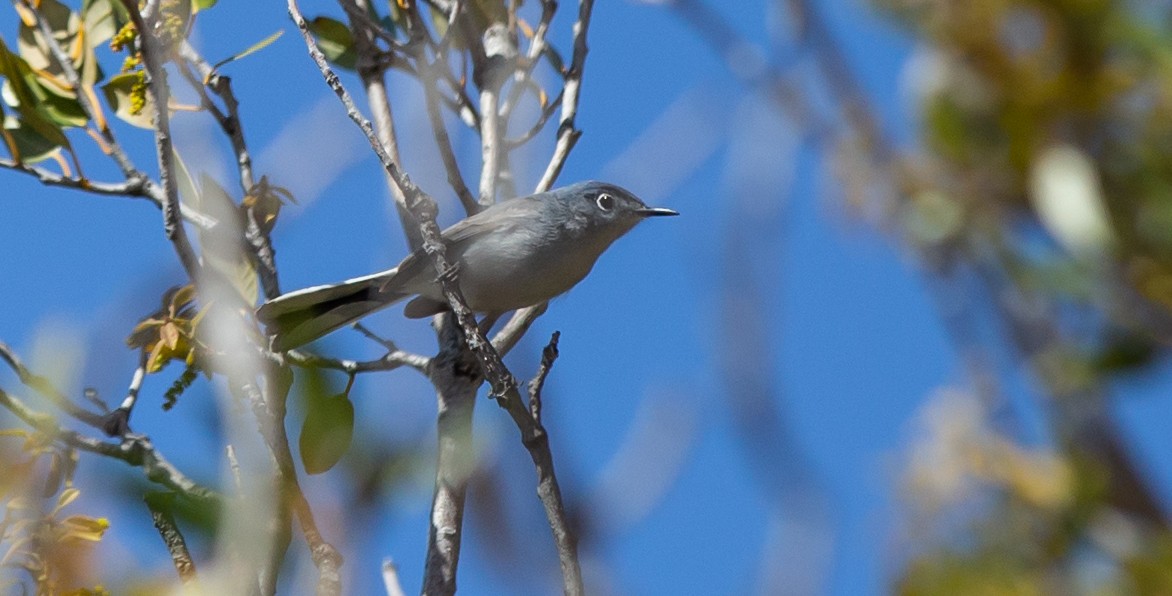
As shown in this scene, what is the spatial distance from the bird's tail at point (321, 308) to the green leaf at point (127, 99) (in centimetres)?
58

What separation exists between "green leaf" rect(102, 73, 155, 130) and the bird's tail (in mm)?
577

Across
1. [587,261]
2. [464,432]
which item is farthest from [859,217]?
[587,261]

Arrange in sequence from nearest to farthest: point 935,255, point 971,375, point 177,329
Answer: point 971,375 → point 935,255 → point 177,329

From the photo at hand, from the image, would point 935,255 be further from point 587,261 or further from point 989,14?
point 587,261

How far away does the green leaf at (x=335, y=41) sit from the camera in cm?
384

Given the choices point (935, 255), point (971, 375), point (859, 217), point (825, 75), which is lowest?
point (971, 375)

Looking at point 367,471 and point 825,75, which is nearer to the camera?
point 825,75

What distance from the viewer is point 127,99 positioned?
315 centimetres

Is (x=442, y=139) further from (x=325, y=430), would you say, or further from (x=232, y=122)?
(x=325, y=430)

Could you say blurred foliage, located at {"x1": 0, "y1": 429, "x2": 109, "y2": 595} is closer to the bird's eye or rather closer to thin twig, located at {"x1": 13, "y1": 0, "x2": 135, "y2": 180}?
thin twig, located at {"x1": 13, "y1": 0, "x2": 135, "y2": 180}

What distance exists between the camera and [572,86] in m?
3.55

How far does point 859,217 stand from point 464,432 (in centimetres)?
111

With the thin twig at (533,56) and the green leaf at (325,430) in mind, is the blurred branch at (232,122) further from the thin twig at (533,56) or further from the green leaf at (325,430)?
the thin twig at (533,56)

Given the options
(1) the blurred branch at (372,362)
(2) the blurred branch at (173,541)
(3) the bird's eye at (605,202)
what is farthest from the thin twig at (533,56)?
(2) the blurred branch at (173,541)
